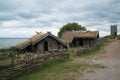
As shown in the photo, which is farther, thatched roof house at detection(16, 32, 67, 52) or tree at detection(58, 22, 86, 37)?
tree at detection(58, 22, 86, 37)

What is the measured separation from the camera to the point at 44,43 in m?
34.2

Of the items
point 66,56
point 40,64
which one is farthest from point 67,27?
point 40,64

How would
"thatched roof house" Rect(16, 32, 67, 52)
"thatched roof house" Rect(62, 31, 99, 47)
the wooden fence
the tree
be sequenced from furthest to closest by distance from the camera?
the tree, "thatched roof house" Rect(62, 31, 99, 47), "thatched roof house" Rect(16, 32, 67, 52), the wooden fence

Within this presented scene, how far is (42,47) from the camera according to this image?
33688 mm

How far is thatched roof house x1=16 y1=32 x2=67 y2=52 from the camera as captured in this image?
32.0 meters

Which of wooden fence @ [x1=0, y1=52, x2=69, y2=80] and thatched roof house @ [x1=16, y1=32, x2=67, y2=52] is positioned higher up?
thatched roof house @ [x1=16, y1=32, x2=67, y2=52]

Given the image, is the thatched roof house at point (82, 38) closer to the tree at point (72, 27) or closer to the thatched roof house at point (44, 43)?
the thatched roof house at point (44, 43)

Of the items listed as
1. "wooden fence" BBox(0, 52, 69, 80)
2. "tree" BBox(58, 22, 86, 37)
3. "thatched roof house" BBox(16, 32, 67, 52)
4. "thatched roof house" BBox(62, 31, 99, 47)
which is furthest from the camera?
"tree" BBox(58, 22, 86, 37)

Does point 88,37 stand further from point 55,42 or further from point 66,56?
point 66,56

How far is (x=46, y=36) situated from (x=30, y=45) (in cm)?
305

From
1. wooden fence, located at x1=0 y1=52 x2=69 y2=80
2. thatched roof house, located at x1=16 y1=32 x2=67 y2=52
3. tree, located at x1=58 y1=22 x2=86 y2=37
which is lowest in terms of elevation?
wooden fence, located at x1=0 y1=52 x2=69 y2=80

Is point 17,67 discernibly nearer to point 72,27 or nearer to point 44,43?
point 44,43

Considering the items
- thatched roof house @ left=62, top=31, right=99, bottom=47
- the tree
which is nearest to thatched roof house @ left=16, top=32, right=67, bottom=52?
thatched roof house @ left=62, top=31, right=99, bottom=47

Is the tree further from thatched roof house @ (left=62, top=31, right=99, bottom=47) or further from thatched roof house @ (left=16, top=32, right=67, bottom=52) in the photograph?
thatched roof house @ (left=16, top=32, right=67, bottom=52)
